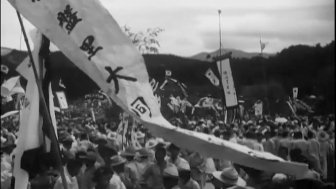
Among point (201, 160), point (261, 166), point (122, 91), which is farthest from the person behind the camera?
point (201, 160)

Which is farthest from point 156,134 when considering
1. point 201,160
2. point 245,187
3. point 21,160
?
point 201,160

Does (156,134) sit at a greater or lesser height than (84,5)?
lesser

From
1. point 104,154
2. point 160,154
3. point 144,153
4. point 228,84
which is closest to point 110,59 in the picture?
point 104,154

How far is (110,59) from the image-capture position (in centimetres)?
306

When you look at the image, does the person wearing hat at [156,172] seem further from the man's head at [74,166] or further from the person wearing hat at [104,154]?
the man's head at [74,166]

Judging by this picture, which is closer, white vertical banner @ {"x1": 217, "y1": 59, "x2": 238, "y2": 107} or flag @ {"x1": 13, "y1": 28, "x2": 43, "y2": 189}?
flag @ {"x1": 13, "y1": 28, "x2": 43, "y2": 189}

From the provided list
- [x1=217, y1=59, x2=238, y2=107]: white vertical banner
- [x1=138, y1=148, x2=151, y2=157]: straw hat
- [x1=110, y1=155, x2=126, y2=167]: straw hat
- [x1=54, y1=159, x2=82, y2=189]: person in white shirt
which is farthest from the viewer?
[x1=217, y1=59, x2=238, y2=107]: white vertical banner

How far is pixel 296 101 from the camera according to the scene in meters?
17.0

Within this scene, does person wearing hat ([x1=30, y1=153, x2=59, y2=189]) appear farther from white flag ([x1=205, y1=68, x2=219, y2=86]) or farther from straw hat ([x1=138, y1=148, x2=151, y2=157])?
white flag ([x1=205, y1=68, x2=219, y2=86])

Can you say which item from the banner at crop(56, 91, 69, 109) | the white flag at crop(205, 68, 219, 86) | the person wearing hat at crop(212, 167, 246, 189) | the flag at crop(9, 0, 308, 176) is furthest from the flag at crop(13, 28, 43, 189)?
the banner at crop(56, 91, 69, 109)

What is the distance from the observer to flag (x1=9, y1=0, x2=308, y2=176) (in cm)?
251

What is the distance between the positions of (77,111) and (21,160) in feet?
86.4

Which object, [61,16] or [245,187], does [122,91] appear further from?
[245,187]

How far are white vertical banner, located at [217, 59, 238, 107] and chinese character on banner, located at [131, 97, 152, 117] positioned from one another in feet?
23.0
